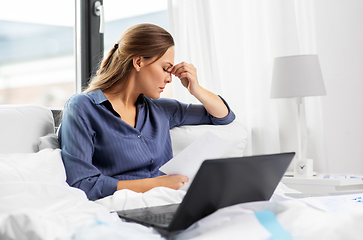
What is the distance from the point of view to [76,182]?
128 centimetres

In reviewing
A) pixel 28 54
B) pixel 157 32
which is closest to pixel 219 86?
pixel 157 32

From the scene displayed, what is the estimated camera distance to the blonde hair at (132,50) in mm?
1500

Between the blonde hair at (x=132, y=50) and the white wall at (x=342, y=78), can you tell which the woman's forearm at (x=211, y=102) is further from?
the white wall at (x=342, y=78)

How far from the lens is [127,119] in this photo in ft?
5.02

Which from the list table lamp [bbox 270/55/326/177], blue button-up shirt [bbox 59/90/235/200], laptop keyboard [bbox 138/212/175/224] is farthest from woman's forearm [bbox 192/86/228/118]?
laptop keyboard [bbox 138/212/175/224]

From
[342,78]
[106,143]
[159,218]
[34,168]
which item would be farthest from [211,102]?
[342,78]

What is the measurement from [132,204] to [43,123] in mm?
546

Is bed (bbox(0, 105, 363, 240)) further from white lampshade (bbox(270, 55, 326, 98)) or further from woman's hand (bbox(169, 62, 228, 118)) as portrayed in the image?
white lampshade (bbox(270, 55, 326, 98))

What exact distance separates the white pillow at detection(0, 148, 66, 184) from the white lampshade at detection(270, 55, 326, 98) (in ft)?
4.08

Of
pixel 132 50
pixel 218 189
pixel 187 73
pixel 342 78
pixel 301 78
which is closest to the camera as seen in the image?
pixel 218 189

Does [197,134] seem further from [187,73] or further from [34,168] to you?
[34,168]

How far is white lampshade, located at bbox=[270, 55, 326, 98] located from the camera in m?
2.06

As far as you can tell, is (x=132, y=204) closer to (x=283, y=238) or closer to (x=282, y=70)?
(x=283, y=238)

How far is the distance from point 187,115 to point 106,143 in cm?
47
